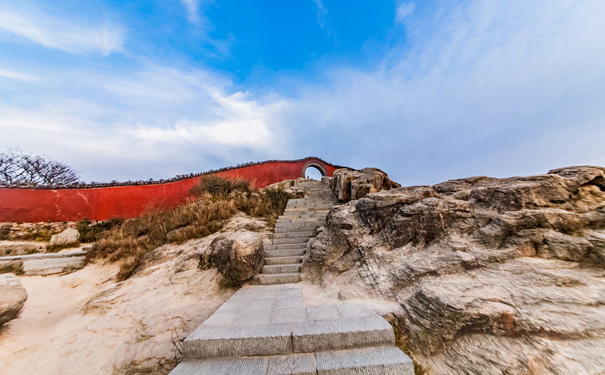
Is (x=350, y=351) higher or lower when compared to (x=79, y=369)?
higher

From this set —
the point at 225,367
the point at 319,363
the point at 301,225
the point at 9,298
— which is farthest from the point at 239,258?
the point at 9,298

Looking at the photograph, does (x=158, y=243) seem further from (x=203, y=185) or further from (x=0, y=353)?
(x=203, y=185)

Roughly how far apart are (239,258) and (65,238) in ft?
26.6

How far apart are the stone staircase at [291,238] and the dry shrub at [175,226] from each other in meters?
0.55

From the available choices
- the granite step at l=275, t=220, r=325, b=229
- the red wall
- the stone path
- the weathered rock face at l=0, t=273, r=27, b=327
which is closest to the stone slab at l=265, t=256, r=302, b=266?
the granite step at l=275, t=220, r=325, b=229

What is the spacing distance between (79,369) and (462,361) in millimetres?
4381

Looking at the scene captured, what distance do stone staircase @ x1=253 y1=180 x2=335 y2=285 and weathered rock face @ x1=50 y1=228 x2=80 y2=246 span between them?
754cm

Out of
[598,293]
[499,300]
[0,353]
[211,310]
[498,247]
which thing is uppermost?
[498,247]

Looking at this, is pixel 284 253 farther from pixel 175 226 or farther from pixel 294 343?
→ pixel 175 226

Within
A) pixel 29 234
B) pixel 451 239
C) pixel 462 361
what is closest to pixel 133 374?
pixel 462 361

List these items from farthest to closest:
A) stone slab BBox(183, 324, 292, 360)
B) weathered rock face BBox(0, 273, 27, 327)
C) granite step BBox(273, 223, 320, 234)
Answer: granite step BBox(273, 223, 320, 234)
weathered rock face BBox(0, 273, 27, 327)
stone slab BBox(183, 324, 292, 360)

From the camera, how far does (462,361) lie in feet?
5.98

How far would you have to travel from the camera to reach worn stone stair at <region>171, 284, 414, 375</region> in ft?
5.66

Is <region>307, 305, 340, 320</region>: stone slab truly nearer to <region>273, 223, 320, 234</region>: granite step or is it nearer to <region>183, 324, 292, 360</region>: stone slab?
<region>183, 324, 292, 360</region>: stone slab
